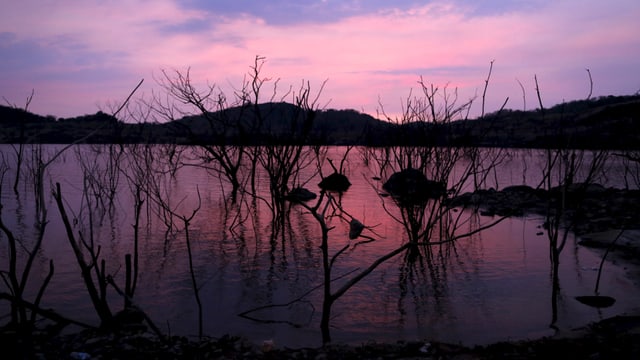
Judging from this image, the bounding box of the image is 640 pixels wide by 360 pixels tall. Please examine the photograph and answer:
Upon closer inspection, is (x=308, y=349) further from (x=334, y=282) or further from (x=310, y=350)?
(x=334, y=282)

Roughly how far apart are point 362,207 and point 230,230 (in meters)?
4.81

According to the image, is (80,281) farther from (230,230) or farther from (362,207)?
(362,207)

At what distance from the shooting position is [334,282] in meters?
7.23

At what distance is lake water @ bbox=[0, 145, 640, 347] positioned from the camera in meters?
5.57

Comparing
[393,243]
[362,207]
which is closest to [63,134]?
[362,207]

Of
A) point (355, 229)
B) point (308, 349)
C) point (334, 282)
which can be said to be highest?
point (355, 229)

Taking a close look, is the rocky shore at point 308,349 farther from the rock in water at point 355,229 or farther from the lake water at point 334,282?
the rock in water at point 355,229

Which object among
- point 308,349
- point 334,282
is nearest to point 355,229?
point 334,282

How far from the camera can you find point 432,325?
18.4ft

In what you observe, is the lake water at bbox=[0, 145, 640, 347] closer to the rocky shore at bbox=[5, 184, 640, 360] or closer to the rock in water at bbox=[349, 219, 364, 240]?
the rock in water at bbox=[349, 219, 364, 240]

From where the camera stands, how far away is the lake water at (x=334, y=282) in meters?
5.57

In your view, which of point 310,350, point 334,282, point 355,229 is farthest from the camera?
point 355,229

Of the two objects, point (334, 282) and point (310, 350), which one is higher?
point (310, 350)

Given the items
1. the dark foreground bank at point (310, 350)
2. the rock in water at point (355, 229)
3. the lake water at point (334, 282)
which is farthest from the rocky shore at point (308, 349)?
the rock in water at point (355, 229)
